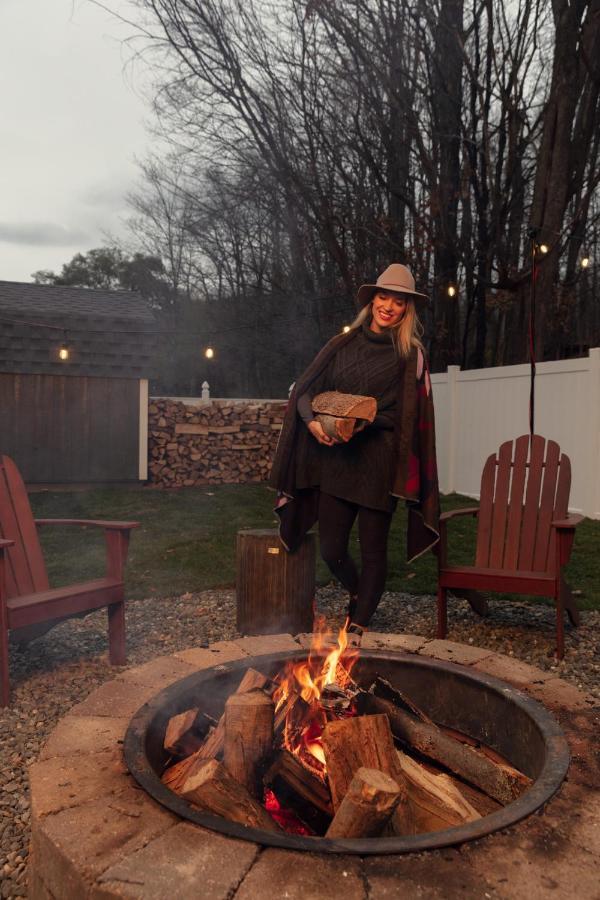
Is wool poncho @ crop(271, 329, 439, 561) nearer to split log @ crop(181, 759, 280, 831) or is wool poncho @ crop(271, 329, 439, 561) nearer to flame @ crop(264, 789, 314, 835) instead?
flame @ crop(264, 789, 314, 835)

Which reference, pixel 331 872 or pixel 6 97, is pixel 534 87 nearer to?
pixel 6 97

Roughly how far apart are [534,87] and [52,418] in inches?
366

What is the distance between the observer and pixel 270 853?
140 centimetres

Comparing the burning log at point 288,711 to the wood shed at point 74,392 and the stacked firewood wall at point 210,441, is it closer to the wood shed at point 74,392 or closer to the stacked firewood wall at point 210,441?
the wood shed at point 74,392

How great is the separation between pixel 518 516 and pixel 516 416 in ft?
15.4

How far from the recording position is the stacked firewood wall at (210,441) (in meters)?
10.9

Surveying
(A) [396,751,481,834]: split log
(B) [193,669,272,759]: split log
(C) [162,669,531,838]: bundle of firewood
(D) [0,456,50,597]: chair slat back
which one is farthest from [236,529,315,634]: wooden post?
(A) [396,751,481,834]: split log

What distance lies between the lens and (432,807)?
1706 mm

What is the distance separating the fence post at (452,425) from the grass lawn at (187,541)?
63 cm

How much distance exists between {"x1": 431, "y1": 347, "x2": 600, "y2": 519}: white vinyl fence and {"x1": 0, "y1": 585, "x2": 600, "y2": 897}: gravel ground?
3.05 metres

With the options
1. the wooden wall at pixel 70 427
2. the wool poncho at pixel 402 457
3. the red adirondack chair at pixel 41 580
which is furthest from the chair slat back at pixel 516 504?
the wooden wall at pixel 70 427

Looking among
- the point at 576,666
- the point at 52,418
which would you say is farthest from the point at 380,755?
the point at 52,418

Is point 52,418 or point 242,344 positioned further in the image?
point 242,344

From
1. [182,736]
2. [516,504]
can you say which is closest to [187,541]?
[516,504]
